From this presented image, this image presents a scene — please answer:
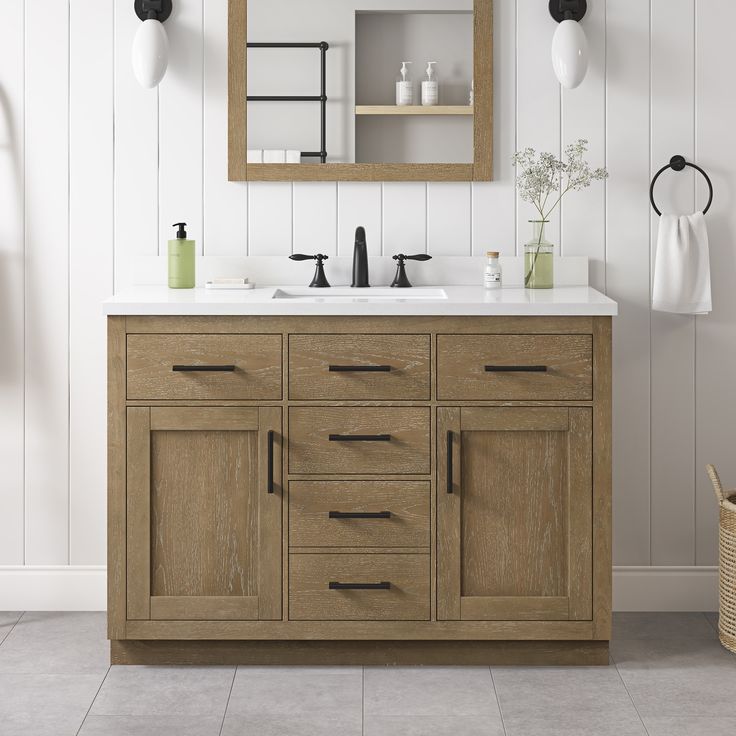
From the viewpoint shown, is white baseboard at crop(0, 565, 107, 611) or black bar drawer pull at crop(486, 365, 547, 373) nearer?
black bar drawer pull at crop(486, 365, 547, 373)

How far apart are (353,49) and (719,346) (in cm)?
131

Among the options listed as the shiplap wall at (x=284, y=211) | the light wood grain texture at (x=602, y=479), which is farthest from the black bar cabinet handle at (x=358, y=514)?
the shiplap wall at (x=284, y=211)

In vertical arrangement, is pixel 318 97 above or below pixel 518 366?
above

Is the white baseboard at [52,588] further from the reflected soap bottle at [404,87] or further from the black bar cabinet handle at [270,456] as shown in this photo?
the reflected soap bottle at [404,87]

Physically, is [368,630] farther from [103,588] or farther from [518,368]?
[103,588]

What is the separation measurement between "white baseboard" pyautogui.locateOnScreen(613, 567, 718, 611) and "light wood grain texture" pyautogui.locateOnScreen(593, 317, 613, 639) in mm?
489

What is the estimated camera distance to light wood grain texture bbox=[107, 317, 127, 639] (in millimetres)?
2494

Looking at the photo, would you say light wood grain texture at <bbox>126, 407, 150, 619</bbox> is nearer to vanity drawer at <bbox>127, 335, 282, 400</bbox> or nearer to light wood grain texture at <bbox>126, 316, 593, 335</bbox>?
vanity drawer at <bbox>127, 335, 282, 400</bbox>

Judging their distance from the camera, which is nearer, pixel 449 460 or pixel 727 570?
pixel 449 460

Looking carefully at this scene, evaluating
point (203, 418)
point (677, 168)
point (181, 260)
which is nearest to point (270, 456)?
point (203, 418)

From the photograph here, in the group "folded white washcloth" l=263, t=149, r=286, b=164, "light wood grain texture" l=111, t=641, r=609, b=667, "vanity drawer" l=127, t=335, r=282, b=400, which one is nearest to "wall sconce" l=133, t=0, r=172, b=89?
"folded white washcloth" l=263, t=149, r=286, b=164

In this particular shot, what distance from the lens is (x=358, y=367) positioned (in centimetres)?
248

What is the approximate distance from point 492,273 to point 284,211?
616mm

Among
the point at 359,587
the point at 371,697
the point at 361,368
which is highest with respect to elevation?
the point at 361,368
